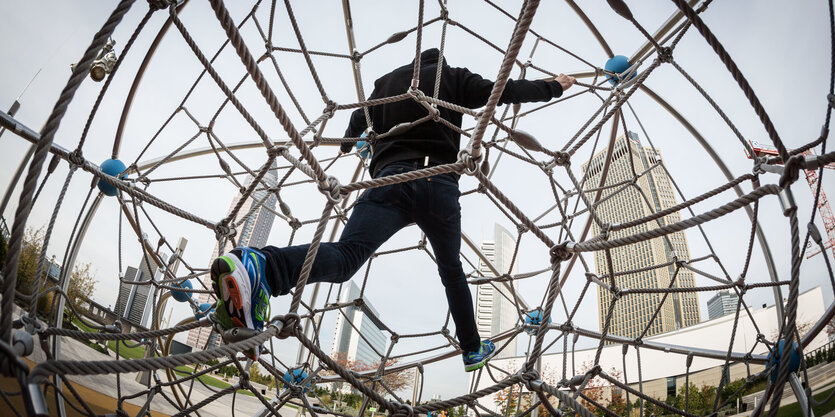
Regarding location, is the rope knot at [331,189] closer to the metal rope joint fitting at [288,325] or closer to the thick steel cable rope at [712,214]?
the metal rope joint fitting at [288,325]

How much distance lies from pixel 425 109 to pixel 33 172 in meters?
1.10

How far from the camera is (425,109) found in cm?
138

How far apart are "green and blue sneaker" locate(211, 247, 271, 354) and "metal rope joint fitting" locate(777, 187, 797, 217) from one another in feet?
3.10

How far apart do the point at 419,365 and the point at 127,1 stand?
94.5 inches

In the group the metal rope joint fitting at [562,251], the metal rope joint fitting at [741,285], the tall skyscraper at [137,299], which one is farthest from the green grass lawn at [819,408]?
the tall skyscraper at [137,299]

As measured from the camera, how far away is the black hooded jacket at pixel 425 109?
123 cm

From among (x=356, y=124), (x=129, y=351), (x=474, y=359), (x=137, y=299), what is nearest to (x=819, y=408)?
(x=474, y=359)

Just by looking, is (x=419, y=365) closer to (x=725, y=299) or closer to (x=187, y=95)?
(x=187, y=95)

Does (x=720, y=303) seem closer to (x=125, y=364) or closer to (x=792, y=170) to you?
(x=792, y=170)

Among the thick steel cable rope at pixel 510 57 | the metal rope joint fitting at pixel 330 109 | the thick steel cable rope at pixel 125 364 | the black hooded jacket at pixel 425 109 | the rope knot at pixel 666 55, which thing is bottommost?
the thick steel cable rope at pixel 125 364

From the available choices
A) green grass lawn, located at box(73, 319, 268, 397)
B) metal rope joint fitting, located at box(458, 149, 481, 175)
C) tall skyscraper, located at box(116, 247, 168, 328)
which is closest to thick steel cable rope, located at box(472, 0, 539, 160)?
metal rope joint fitting, located at box(458, 149, 481, 175)

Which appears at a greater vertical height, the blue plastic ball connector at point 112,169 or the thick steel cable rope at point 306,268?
the blue plastic ball connector at point 112,169

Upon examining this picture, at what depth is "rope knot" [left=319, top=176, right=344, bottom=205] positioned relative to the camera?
787mm

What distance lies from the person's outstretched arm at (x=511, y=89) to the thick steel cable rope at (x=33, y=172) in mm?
1087
